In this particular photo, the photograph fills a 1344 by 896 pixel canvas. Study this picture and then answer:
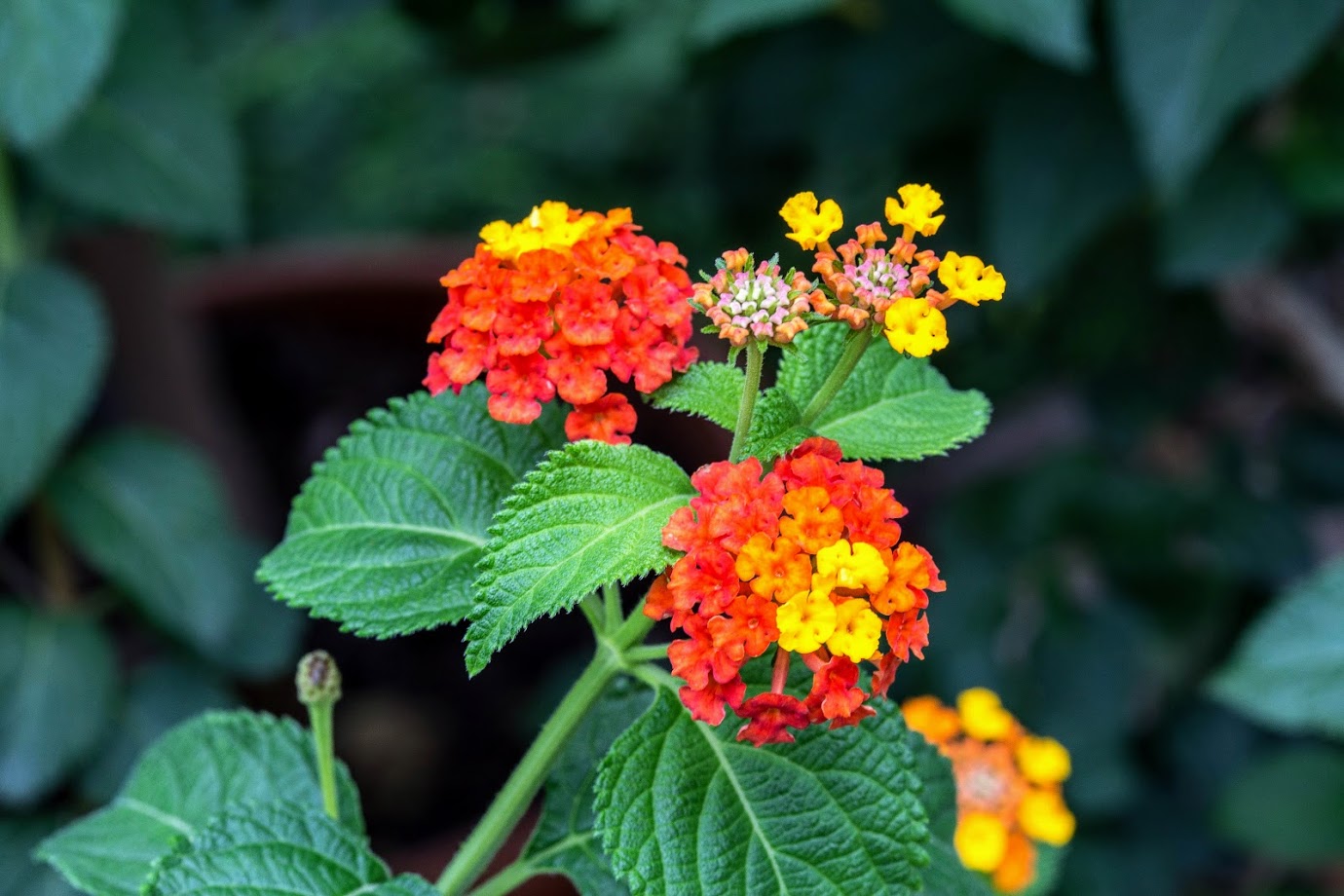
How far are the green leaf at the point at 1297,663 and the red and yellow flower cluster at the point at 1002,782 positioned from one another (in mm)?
276

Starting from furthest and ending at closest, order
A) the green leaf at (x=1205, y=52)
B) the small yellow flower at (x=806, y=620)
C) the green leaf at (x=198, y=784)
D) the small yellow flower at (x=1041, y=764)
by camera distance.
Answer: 1. the green leaf at (x=1205, y=52)
2. the small yellow flower at (x=1041, y=764)
3. the green leaf at (x=198, y=784)
4. the small yellow flower at (x=806, y=620)

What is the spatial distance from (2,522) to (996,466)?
107 cm

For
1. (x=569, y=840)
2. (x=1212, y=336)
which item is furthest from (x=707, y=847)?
(x=1212, y=336)

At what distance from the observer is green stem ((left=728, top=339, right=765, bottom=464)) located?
0.48 m

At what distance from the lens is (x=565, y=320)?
49cm

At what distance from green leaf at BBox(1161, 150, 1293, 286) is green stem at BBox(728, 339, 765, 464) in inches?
30.2

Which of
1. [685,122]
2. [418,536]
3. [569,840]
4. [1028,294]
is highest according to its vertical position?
[685,122]

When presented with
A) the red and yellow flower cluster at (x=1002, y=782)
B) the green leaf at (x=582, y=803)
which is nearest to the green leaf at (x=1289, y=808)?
the red and yellow flower cluster at (x=1002, y=782)

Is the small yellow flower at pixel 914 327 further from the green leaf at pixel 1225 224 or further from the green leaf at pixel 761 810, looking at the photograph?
the green leaf at pixel 1225 224

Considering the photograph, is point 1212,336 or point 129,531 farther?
point 1212,336

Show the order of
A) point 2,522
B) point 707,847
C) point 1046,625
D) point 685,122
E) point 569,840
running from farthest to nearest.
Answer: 1. point 685,122
2. point 1046,625
3. point 2,522
4. point 569,840
5. point 707,847

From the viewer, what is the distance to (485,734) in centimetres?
134

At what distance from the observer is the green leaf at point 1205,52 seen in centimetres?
97

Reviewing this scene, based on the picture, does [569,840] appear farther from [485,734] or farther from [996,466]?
[996,466]
